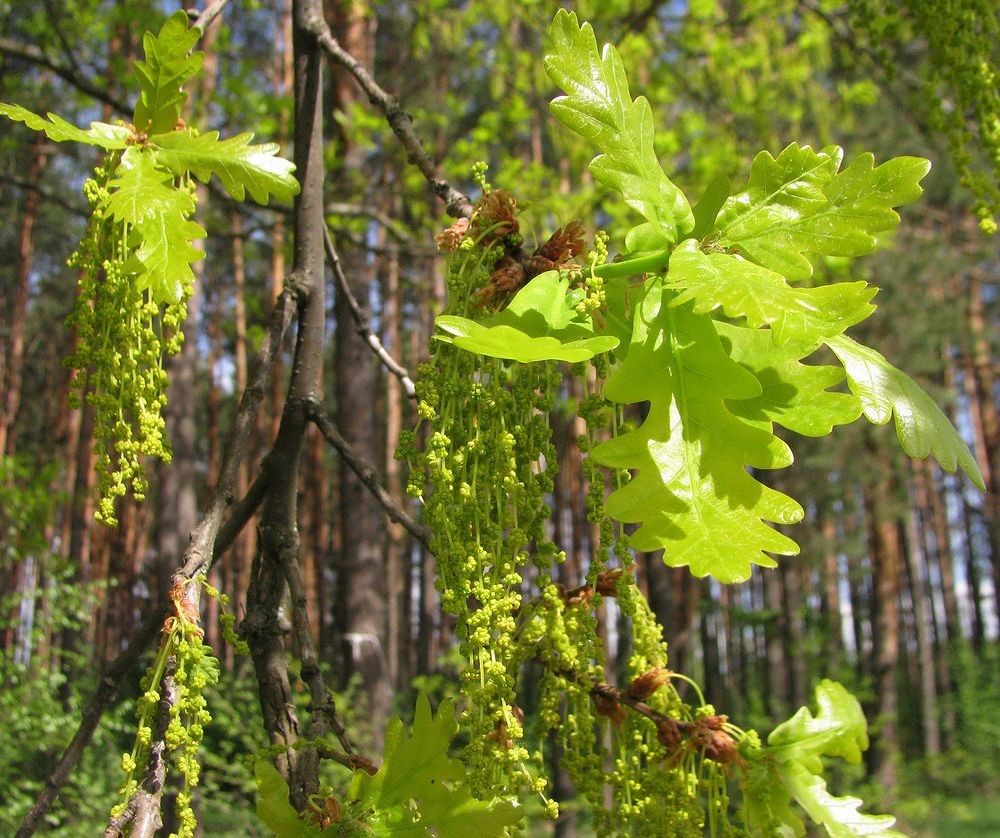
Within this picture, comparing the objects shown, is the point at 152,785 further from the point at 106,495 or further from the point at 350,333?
the point at 350,333

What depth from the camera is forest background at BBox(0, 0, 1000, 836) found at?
4.70 meters

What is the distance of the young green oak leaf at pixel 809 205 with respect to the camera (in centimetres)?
93

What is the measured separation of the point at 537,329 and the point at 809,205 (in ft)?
1.09

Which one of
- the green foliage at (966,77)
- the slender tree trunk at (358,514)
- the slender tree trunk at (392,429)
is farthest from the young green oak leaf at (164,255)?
the slender tree trunk at (392,429)

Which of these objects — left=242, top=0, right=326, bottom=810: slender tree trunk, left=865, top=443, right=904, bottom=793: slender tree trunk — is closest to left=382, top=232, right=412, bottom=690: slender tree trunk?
left=865, top=443, right=904, bottom=793: slender tree trunk

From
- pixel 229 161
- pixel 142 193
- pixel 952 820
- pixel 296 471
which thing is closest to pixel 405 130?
pixel 229 161

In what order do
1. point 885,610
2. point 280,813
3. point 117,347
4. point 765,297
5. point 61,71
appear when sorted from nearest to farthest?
1. point 765,297
2. point 280,813
3. point 117,347
4. point 61,71
5. point 885,610

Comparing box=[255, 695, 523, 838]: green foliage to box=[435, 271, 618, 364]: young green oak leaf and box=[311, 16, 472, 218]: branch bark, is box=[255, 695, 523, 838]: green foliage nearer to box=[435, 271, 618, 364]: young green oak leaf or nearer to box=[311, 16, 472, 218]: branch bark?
box=[435, 271, 618, 364]: young green oak leaf

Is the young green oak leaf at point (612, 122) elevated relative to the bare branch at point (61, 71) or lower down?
lower down

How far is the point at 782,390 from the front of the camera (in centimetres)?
92

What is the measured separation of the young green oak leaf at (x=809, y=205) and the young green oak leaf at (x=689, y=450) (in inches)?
5.3

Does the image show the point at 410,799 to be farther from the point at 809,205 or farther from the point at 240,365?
the point at 240,365

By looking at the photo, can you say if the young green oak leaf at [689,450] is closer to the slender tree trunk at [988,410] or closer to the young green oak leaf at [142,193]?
the young green oak leaf at [142,193]

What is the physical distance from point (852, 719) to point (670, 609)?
3.02m
